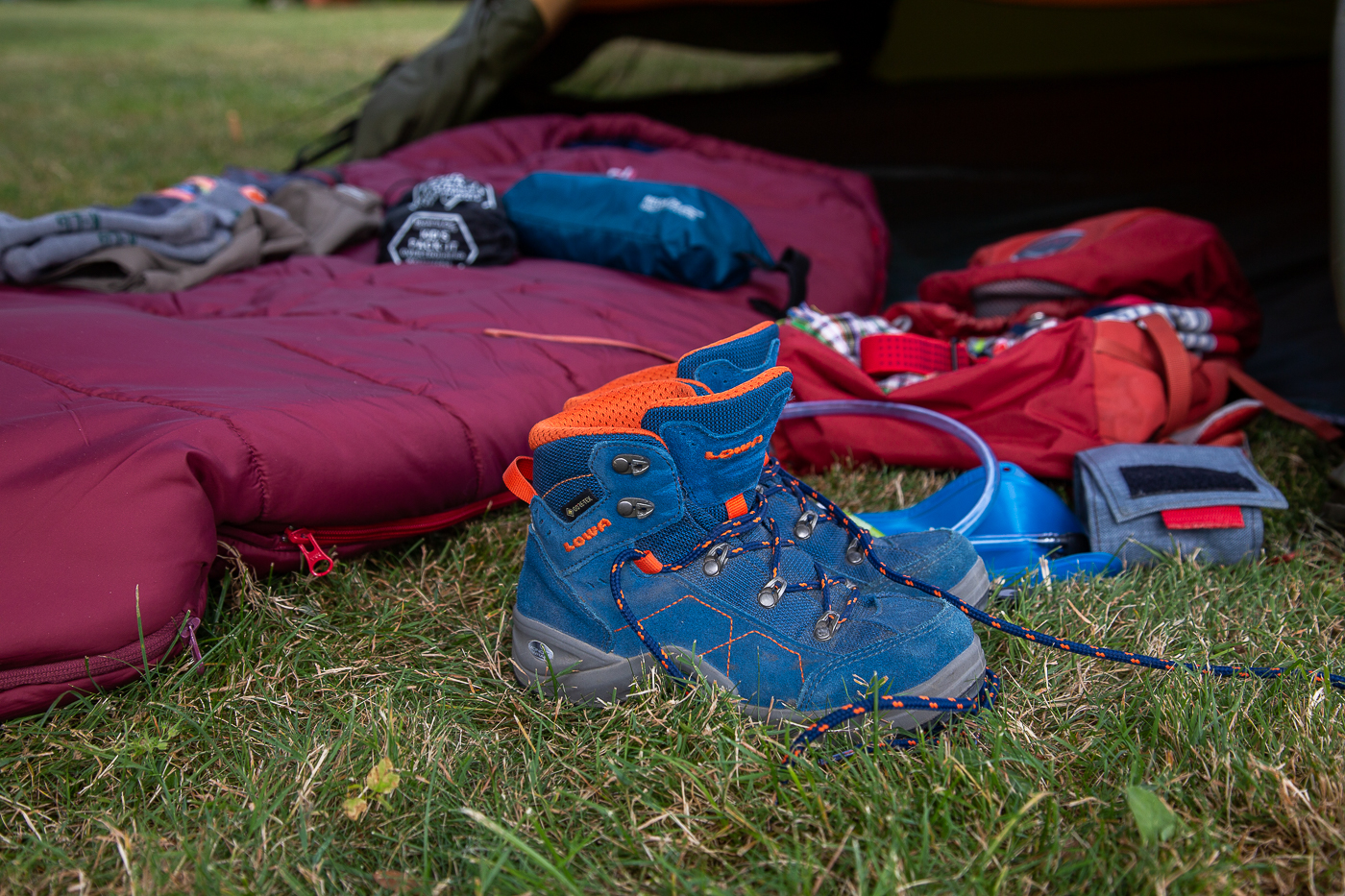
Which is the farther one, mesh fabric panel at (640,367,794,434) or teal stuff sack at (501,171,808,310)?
teal stuff sack at (501,171,808,310)

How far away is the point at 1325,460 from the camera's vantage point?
1.72 m

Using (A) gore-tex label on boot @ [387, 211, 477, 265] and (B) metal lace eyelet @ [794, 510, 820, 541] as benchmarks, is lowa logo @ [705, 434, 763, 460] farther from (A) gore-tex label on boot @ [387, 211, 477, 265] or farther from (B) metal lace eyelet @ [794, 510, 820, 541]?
(A) gore-tex label on boot @ [387, 211, 477, 265]

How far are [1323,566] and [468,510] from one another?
129cm

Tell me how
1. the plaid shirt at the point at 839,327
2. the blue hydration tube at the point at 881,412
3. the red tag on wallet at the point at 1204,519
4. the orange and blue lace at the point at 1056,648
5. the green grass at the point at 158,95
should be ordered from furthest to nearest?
the green grass at the point at 158,95, the plaid shirt at the point at 839,327, the blue hydration tube at the point at 881,412, the red tag on wallet at the point at 1204,519, the orange and blue lace at the point at 1056,648

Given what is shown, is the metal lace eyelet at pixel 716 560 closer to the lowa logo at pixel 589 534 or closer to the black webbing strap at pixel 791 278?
the lowa logo at pixel 589 534

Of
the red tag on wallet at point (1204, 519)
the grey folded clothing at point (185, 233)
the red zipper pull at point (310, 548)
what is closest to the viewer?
the red zipper pull at point (310, 548)

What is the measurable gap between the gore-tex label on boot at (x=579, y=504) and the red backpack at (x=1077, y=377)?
0.72 metres

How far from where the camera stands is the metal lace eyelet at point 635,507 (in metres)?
1.03

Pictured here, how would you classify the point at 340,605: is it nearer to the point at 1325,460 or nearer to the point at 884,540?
the point at 884,540

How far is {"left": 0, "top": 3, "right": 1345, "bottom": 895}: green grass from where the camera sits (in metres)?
0.85

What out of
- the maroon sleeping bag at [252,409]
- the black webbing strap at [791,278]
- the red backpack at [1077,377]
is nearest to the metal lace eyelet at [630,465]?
the maroon sleeping bag at [252,409]

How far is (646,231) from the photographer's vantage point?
76.8 inches

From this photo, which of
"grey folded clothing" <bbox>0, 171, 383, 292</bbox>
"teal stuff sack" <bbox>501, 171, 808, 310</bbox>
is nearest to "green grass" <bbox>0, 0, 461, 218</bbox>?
"grey folded clothing" <bbox>0, 171, 383, 292</bbox>

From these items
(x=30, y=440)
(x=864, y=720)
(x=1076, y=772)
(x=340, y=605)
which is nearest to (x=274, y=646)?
(x=340, y=605)
